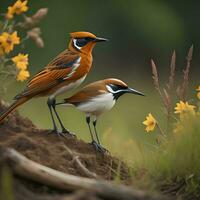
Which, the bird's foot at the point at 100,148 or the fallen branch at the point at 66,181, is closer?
the fallen branch at the point at 66,181

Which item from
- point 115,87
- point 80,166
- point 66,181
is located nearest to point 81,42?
point 115,87

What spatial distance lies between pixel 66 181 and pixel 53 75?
1.79 meters

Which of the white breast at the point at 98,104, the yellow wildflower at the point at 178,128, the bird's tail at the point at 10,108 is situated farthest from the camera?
the white breast at the point at 98,104

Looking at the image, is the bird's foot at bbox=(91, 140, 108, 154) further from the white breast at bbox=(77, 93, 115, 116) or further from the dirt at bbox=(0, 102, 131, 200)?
the white breast at bbox=(77, 93, 115, 116)

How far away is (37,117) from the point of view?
1234 centimetres

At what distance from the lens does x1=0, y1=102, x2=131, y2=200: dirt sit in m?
6.07

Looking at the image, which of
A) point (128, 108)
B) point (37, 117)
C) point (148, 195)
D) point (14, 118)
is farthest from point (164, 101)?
point (128, 108)

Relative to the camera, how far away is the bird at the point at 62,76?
677cm

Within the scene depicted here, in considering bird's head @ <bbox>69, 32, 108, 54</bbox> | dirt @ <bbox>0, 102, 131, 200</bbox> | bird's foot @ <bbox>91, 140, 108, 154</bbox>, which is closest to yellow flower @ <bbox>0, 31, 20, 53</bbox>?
dirt @ <bbox>0, 102, 131, 200</bbox>

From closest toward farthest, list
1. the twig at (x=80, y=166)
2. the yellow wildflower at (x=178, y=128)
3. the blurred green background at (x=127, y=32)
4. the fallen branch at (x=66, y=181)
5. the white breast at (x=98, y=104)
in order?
the fallen branch at (x=66, y=181) → the twig at (x=80, y=166) → the yellow wildflower at (x=178, y=128) → the white breast at (x=98, y=104) → the blurred green background at (x=127, y=32)

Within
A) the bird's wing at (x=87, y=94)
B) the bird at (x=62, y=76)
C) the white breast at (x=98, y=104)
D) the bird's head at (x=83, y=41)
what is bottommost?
the white breast at (x=98, y=104)

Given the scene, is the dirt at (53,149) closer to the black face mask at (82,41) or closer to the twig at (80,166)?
the twig at (80,166)

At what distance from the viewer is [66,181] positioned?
5168mm

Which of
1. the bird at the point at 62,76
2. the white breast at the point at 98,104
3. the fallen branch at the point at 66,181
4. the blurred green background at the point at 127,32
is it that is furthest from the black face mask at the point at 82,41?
the blurred green background at the point at 127,32
